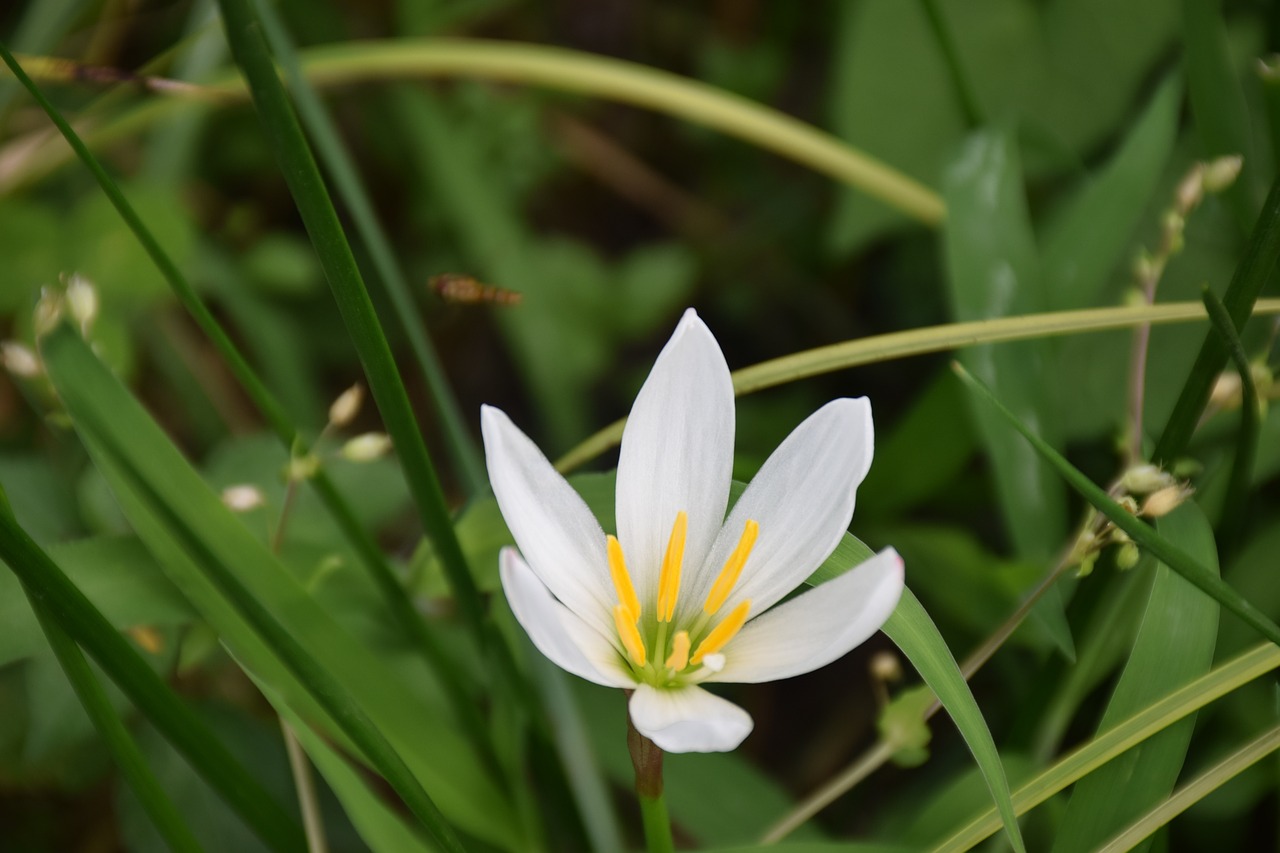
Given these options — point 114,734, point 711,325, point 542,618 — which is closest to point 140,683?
point 114,734

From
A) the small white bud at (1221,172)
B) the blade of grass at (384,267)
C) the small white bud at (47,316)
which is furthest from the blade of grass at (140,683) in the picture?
the small white bud at (1221,172)

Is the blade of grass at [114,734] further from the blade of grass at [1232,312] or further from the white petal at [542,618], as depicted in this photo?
the blade of grass at [1232,312]

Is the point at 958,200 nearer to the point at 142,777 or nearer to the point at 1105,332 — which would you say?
the point at 1105,332

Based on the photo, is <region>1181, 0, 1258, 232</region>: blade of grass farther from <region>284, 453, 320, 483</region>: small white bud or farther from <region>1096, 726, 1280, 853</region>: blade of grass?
<region>284, 453, 320, 483</region>: small white bud

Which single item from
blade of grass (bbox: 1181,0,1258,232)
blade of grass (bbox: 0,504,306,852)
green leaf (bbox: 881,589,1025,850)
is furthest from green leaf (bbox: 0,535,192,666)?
blade of grass (bbox: 1181,0,1258,232)

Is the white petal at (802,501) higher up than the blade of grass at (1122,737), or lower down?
higher up

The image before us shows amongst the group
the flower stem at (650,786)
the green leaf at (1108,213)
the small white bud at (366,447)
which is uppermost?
the green leaf at (1108,213)

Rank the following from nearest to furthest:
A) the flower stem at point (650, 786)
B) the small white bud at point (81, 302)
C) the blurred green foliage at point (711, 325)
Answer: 1. the flower stem at point (650, 786)
2. the small white bud at point (81, 302)
3. the blurred green foliage at point (711, 325)

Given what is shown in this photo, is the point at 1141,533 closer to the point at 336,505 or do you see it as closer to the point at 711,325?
the point at 336,505
